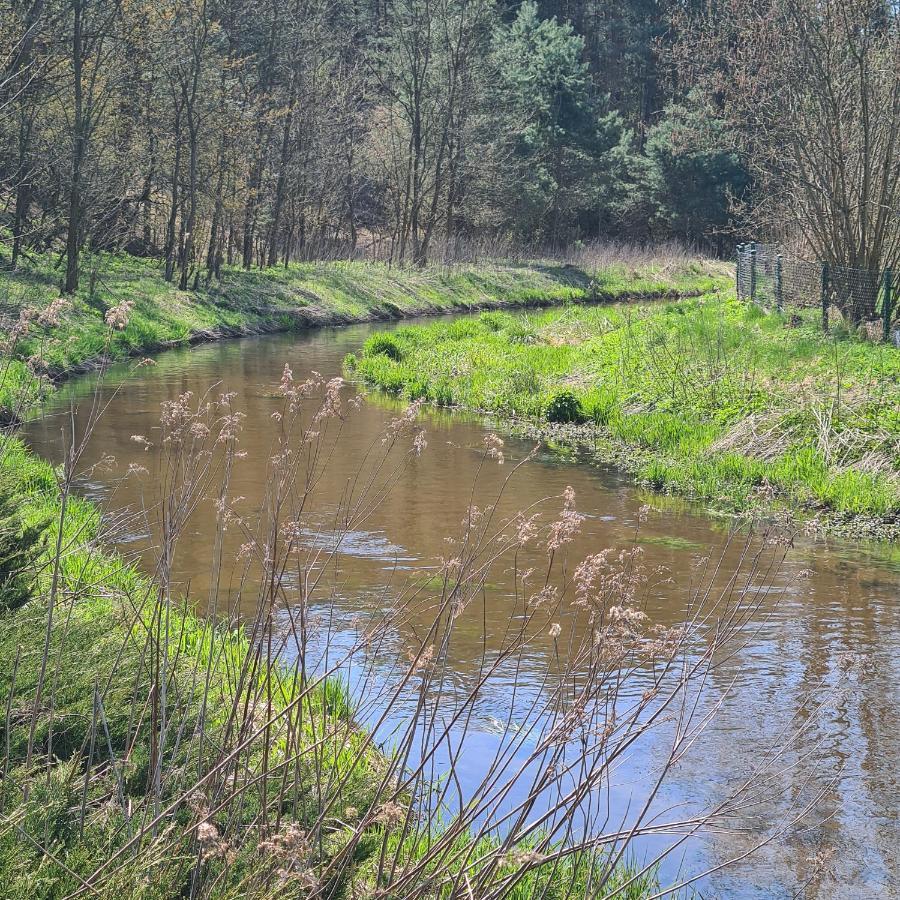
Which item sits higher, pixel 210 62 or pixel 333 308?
pixel 210 62

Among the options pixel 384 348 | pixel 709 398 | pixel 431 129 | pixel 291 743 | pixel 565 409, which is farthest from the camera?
pixel 431 129

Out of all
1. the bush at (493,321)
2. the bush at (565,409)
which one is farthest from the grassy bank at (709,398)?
the bush at (493,321)

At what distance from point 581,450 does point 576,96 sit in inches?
1650

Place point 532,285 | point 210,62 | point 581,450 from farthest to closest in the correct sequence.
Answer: point 532,285 → point 210,62 → point 581,450

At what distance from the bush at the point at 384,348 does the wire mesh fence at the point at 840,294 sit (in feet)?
24.2

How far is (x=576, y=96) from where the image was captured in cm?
5309

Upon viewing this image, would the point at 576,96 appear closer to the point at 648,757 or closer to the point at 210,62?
the point at 210,62

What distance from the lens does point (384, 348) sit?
22.1 m

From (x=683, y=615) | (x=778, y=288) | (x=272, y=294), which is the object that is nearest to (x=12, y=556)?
(x=683, y=615)

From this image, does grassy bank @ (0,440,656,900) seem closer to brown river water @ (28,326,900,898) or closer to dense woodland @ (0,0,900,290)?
brown river water @ (28,326,900,898)

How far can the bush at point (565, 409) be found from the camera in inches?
638

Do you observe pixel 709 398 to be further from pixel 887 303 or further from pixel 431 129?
pixel 431 129

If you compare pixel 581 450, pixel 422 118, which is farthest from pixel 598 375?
pixel 422 118

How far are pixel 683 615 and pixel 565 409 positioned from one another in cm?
811
